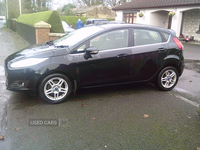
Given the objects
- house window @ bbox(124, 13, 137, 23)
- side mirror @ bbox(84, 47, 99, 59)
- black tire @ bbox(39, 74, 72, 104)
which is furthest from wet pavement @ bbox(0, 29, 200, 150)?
house window @ bbox(124, 13, 137, 23)

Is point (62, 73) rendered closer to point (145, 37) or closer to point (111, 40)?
point (111, 40)

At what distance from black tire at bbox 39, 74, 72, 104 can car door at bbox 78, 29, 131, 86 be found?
1.24 feet

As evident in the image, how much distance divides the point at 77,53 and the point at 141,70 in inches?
67.4

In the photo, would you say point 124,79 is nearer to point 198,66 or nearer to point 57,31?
point 198,66

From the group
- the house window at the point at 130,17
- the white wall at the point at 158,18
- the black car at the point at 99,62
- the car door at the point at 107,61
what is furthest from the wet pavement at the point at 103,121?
the house window at the point at 130,17

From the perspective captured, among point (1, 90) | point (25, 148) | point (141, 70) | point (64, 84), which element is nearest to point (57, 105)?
point (64, 84)

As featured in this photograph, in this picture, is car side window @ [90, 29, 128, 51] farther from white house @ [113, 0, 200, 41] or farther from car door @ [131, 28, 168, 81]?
white house @ [113, 0, 200, 41]

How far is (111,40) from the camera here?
15.8ft

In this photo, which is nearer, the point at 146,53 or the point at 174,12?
the point at 146,53

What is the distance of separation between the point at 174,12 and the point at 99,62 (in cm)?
1762

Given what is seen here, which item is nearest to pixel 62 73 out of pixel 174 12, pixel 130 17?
pixel 174 12

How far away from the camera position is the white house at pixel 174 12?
1917cm

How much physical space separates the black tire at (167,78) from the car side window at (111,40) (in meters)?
1.34

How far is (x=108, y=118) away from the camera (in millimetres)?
3904
